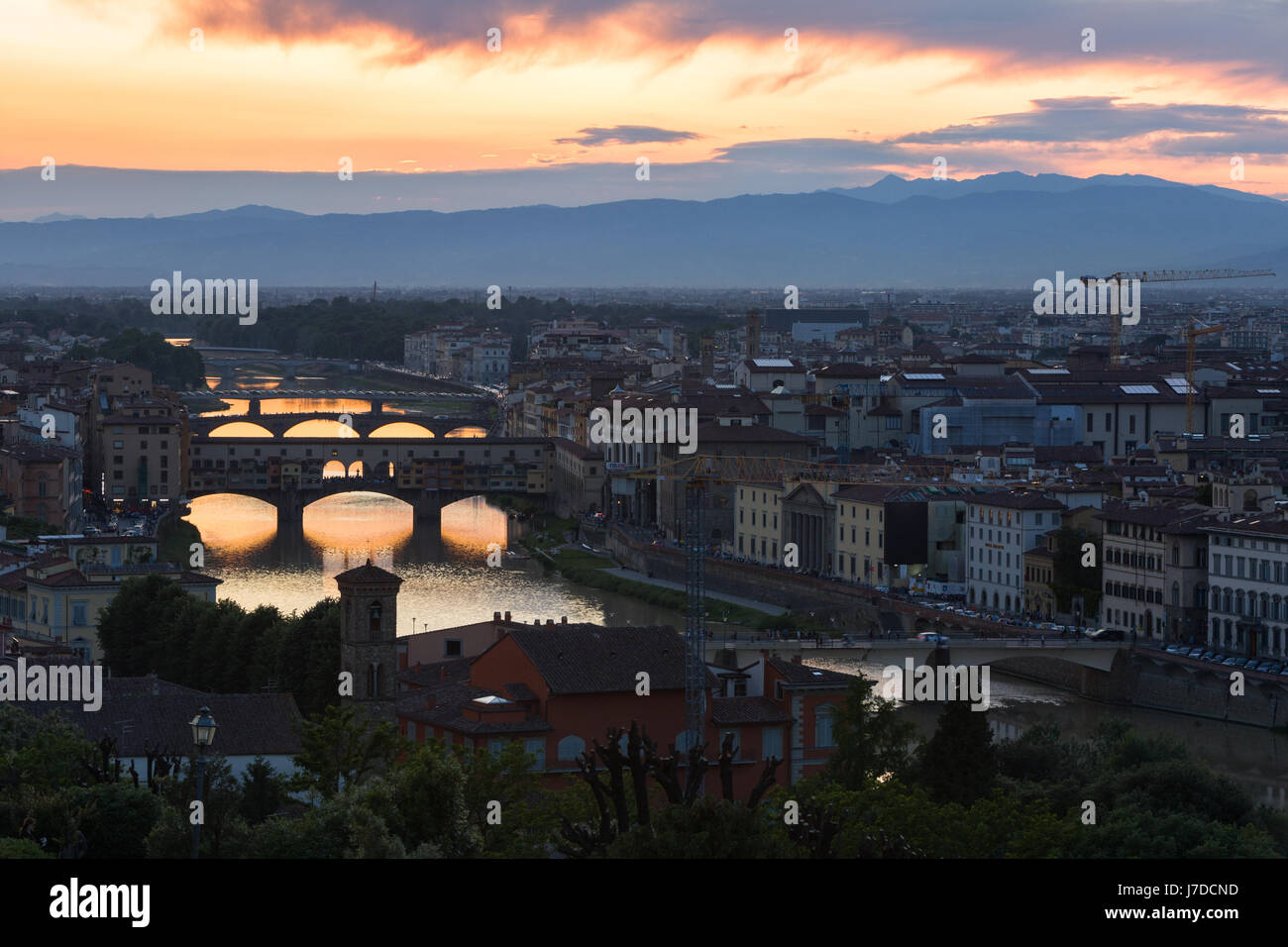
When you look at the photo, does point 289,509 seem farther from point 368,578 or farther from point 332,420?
point 368,578

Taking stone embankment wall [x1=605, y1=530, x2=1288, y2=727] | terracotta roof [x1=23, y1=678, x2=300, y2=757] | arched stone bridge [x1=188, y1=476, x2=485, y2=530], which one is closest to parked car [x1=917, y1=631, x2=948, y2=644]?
stone embankment wall [x1=605, y1=530, x2=1288, y2=727]

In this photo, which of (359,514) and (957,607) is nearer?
(957,607)

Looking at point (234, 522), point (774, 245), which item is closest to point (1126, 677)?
point (234, 522)

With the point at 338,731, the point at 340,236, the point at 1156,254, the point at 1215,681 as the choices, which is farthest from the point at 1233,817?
the point at 340,236

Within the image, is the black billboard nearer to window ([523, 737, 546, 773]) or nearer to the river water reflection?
the river water reflection

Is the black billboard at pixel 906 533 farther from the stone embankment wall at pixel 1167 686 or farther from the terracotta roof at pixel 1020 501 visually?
the stone embankment wall at pixel 1167 686

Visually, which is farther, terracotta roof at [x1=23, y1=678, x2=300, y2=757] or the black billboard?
the black billboard
